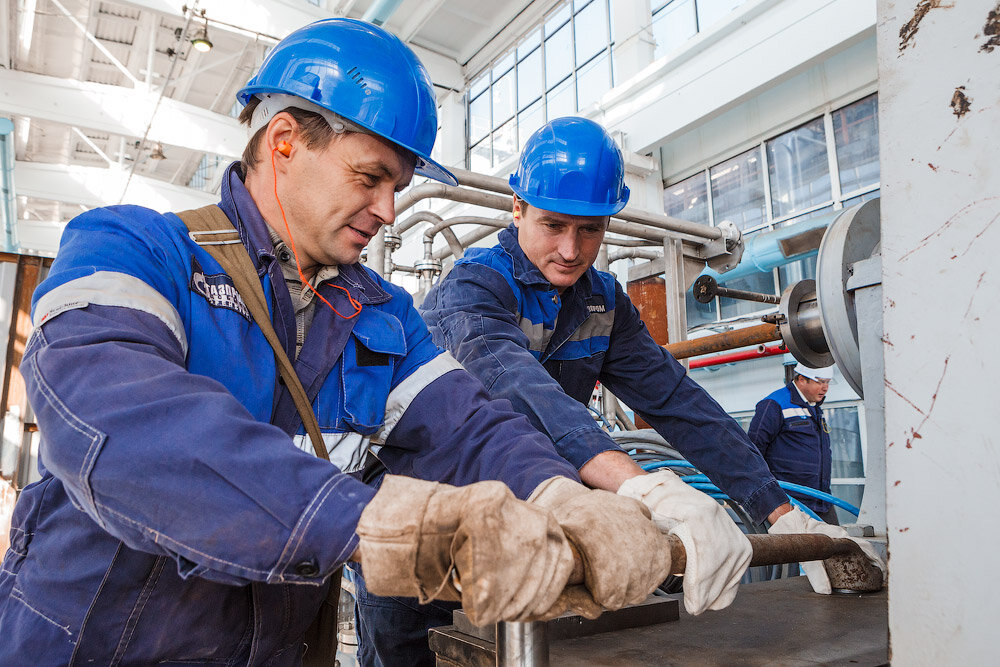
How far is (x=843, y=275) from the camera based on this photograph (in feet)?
5.00

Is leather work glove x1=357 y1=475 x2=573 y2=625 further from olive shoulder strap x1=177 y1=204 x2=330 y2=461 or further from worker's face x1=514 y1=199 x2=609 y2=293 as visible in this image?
worker's face x1=514 y1=199 x2=609 y2=293

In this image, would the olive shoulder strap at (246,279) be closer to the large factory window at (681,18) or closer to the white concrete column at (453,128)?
the large factory window at (681,18)

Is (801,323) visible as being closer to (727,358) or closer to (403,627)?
(403,627)

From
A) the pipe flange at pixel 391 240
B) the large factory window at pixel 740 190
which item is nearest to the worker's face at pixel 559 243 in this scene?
the pipe flange at pixel 391 240

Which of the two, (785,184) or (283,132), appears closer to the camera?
(283,132)

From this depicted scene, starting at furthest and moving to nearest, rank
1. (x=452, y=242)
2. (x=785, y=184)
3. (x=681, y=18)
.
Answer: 1. (x=681, y=18)
2. (x=785, y=184)
3. (x=452, y=242)

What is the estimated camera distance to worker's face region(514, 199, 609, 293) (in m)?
2.00

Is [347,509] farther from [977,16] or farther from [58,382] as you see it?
[977,16]

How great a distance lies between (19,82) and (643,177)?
664cm

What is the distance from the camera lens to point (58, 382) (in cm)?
79

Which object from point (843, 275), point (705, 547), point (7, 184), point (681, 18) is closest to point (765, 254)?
point (681, 18)

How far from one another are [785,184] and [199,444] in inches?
264

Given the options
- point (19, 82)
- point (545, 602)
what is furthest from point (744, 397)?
point (19, 82)

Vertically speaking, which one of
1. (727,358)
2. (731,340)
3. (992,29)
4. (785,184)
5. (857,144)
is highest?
(857,144)
